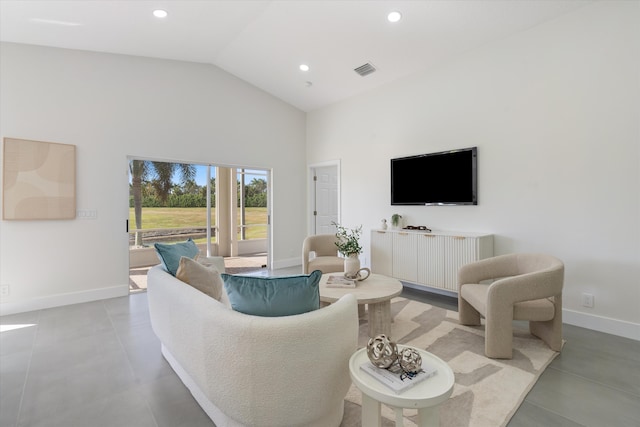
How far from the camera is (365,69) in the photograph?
15.2 ft

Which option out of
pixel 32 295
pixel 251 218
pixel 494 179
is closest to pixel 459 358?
pixel 494 179

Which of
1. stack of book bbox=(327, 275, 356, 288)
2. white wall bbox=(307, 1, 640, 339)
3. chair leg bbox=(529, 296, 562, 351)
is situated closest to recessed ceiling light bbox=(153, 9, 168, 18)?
white wall bbox=(307, 1, 640, 339)

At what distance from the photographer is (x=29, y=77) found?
3.77 m

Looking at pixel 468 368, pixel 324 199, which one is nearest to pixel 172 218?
pixel 324 199

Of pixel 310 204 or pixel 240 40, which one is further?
pixel 310 204

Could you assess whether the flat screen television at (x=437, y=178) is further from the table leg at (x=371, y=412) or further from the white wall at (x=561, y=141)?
the table leg at (x=371, y=412)

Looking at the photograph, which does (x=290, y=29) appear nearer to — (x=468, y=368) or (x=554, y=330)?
(x=468, y=368)

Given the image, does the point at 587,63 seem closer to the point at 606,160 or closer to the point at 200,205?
the point at 606,160

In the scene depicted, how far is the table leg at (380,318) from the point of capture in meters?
2.75

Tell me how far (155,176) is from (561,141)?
561cm

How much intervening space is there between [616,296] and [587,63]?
227 centimetres

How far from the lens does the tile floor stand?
5.93 ft

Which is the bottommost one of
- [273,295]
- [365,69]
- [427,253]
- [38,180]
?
[427,253]

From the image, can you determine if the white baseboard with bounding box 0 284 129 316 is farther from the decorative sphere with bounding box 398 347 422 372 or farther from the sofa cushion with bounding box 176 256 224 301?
the decorative sphere with bounding box 398 347 422 372
